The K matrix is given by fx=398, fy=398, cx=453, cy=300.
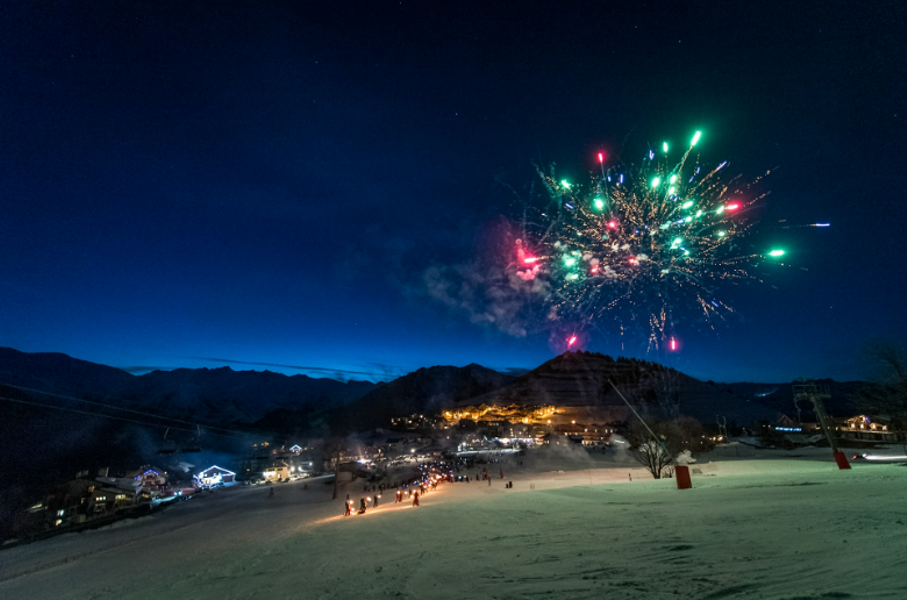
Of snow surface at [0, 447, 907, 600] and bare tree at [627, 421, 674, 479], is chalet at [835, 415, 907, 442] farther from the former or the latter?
snow surface at [0, 447, 907, 600]

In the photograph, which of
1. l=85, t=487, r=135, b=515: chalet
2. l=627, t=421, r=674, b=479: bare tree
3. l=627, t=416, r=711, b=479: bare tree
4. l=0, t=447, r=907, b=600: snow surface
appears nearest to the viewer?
l=0, t=447, r=907, b=600: snow surface

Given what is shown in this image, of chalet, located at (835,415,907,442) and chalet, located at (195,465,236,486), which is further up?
chalet, located at (835,415,907,442)

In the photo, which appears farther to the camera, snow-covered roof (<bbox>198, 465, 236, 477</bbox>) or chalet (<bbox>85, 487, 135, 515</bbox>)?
snow-covered roof (<bbox>198, 465, 236, 477</bbox>)

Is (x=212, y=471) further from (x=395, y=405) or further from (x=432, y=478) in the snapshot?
(x=395, y=405)

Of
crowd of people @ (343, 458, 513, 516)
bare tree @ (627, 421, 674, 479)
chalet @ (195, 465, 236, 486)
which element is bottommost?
chalet @ (195, 465, 236, 486)

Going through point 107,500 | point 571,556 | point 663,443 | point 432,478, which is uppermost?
point 663,443

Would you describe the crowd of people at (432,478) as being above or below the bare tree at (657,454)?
below

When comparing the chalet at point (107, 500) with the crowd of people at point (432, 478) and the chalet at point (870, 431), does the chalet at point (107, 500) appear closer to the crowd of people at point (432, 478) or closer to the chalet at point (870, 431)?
the crowd of people at point (432, 478)

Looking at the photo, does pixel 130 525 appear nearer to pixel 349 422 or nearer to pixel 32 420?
pixel 32 420

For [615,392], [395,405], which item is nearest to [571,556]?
[615,392]

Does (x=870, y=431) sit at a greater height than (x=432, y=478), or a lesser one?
greater

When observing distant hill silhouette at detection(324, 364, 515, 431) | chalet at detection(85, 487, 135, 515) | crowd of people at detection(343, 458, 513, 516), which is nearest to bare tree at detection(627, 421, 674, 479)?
crowd of people at detection(343, 458, 513, 516)

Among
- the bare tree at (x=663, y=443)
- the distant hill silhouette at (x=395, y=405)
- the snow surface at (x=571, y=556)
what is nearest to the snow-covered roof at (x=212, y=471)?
the snow surface at (x=571, y=556)

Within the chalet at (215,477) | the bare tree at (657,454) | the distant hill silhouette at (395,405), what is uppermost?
the distant hill silhouette at (395,405)
